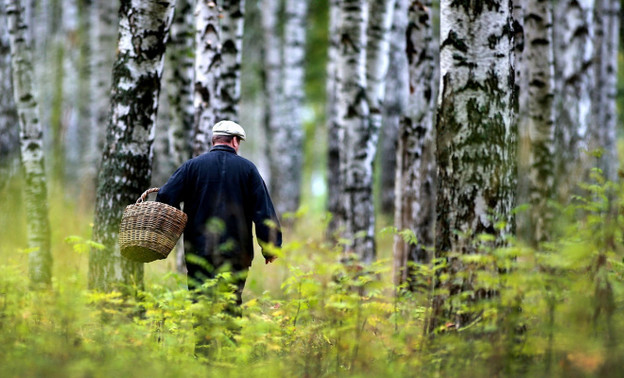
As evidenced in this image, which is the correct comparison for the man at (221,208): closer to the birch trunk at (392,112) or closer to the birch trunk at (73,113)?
the birch trunk at (392,112)

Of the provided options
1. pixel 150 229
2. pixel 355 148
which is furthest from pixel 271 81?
pixel 150 229

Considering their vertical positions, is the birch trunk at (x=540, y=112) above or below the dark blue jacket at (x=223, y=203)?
above

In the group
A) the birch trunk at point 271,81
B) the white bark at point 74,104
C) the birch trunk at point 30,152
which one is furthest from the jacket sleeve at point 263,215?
the white bark at point 74,104

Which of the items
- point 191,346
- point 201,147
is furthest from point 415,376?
point 201,147

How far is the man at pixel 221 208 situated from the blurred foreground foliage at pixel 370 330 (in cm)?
53

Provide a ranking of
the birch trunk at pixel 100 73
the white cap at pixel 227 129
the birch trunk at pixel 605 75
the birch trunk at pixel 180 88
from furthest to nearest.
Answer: the birch trunk at pixel 605 75 < the birch trunk at pixel 100 73 < the birch trunk at pixel 180 88 < the white cap at pixel 227 129

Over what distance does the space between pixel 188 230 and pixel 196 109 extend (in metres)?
3.45

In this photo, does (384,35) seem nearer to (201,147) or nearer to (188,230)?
(201,147)

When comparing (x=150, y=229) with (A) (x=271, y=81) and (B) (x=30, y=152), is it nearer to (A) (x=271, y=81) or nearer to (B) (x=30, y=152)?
(B) (x=30, y=152)

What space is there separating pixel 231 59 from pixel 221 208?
4476mm

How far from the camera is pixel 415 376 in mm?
4688

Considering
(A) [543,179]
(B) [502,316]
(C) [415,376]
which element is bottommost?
(C) [415,376]

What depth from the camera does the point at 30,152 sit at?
888cm

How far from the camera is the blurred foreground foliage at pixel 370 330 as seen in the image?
173 inches
